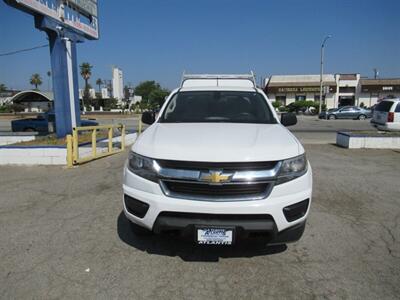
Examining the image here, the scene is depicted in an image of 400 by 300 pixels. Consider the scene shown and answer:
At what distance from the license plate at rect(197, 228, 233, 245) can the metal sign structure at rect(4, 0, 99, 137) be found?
951 cm

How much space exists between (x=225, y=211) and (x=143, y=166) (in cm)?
87

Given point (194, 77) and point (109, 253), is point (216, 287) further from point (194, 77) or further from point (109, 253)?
point (194, 77)

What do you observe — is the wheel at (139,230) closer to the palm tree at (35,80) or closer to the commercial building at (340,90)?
the commercial building at (340,90)

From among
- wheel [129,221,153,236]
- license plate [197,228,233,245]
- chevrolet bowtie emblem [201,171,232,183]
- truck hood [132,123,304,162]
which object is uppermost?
truck hood [132,123,304,162]

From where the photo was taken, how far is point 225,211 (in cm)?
282

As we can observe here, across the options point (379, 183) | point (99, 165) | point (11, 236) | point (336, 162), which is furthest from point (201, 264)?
point (336, 162)

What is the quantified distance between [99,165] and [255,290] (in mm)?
6370

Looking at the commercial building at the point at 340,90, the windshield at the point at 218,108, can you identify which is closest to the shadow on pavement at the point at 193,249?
the windshield at the point at 218,108

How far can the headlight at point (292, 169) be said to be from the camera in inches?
115

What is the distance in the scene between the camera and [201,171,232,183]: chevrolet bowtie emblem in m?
2.84

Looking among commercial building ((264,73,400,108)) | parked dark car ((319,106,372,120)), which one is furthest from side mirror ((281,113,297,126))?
commercial building ((264,73,400,108))

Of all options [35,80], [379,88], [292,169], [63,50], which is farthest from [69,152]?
[35,80]

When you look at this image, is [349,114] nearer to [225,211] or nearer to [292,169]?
[292,169]

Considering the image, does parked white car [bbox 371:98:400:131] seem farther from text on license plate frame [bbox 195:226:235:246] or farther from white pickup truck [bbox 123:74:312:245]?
text on license plate frame [bbox 195:226:235:246]
